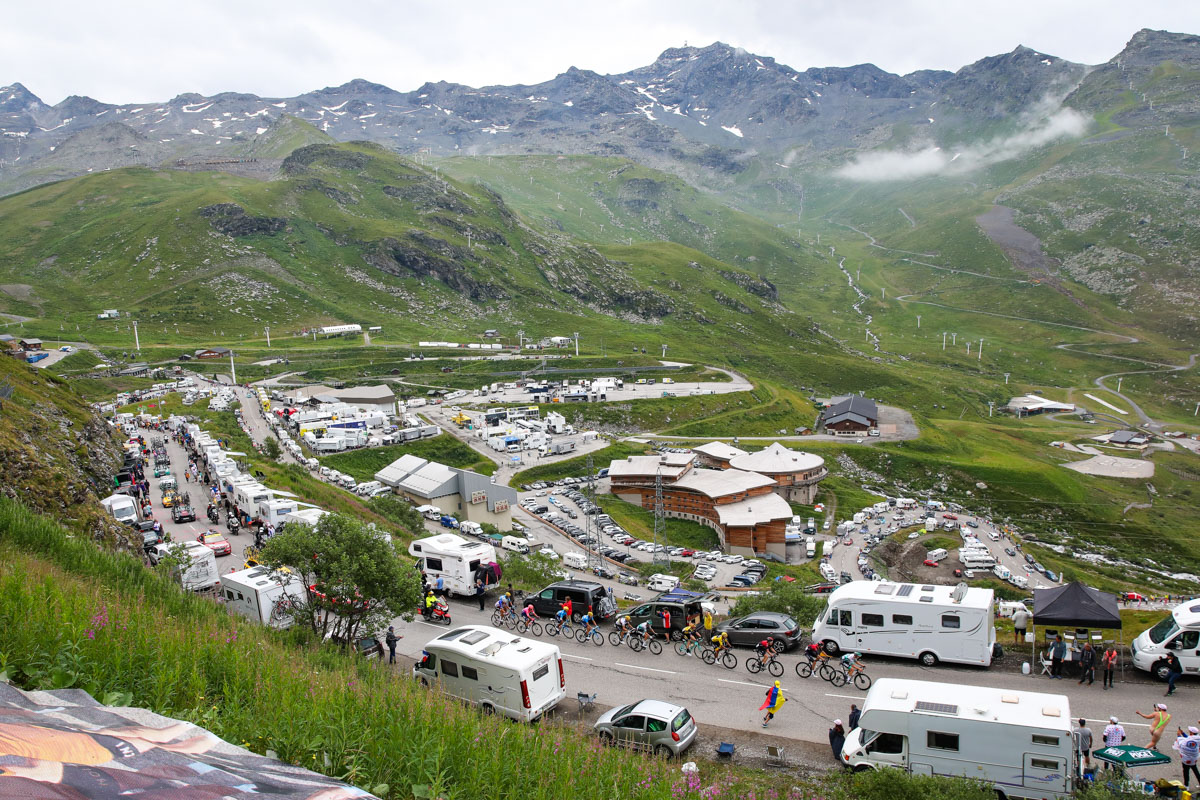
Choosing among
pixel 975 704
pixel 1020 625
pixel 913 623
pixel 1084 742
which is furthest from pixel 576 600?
pixel 1084 742

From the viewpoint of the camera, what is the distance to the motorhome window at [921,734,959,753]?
12.6m

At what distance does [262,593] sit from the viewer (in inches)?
861

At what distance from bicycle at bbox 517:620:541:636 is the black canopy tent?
1483cm

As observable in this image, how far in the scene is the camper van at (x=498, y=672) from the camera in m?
14.9

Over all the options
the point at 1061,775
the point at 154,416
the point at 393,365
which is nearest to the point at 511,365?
the point at 393,365

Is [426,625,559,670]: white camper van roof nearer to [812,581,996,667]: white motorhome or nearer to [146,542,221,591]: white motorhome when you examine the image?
[812,581,996,667]: white motorhome

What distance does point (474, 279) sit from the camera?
187625mm

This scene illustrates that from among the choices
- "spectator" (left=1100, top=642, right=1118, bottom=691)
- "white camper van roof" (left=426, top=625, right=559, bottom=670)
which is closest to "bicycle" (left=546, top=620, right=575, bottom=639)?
"white camper van roof" (left=426, top=625, right=559, bottom=670)

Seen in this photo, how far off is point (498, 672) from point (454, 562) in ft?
39.7

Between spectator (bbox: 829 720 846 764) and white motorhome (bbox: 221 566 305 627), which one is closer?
spectator (bbox: 829 720 846 764)

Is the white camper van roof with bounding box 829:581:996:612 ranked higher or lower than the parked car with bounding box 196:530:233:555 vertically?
higher

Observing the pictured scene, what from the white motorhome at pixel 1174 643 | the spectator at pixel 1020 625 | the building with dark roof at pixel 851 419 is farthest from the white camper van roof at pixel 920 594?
the building with dark roof at pixel 851 419

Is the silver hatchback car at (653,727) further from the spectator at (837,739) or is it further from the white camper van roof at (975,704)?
the white camper van roof at (975,704)

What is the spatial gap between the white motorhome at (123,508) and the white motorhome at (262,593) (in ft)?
53.1
